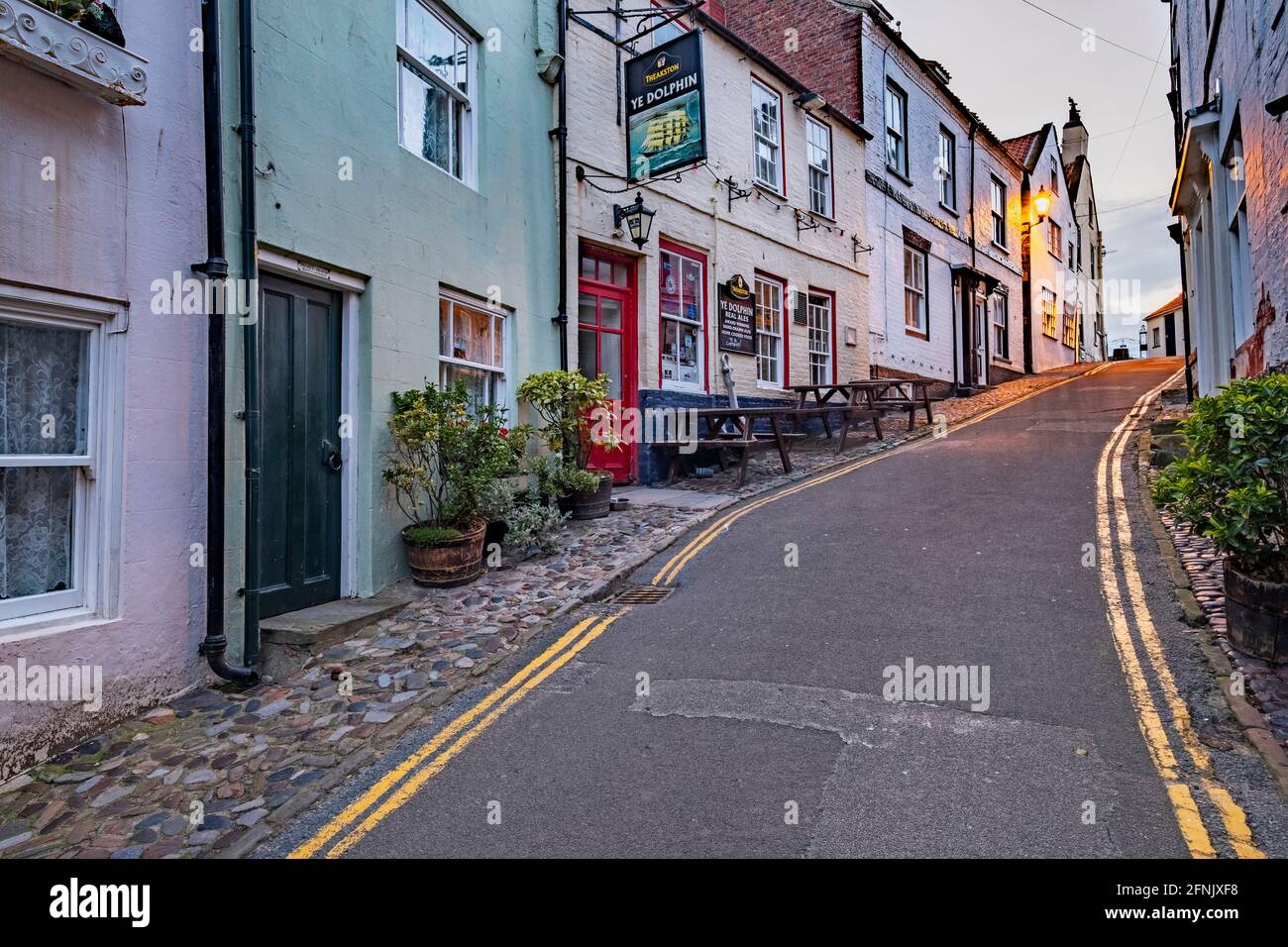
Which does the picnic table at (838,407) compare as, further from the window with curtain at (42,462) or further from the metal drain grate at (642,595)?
the window with curtain at (42,462)

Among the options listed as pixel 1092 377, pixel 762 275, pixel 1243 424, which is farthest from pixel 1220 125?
pixel 1092 377

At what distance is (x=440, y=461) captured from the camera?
23.3 feet

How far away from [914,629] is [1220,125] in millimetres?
9660

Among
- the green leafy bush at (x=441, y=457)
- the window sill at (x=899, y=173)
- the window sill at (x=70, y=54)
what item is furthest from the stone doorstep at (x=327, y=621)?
the window sill at (x=899, y=173)

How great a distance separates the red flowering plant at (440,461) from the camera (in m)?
6.74

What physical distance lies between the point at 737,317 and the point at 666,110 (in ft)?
13.1

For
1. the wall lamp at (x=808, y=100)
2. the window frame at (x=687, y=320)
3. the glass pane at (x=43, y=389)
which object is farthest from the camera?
the wall lamp at (x=808, y=100)

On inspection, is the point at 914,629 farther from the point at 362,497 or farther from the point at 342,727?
the point at 362,497

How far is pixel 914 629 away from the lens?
526cm

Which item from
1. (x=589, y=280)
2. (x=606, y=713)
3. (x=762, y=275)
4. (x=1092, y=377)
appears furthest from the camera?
(x=1092, y=377)

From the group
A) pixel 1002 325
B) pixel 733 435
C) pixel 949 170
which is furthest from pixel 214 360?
pixel 1002 325

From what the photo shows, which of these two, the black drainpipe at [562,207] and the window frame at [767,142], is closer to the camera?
the black drainpipe at [562,207]

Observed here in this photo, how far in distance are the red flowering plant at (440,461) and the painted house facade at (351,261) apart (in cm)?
20

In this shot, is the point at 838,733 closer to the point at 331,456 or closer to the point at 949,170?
the point at 331,456
